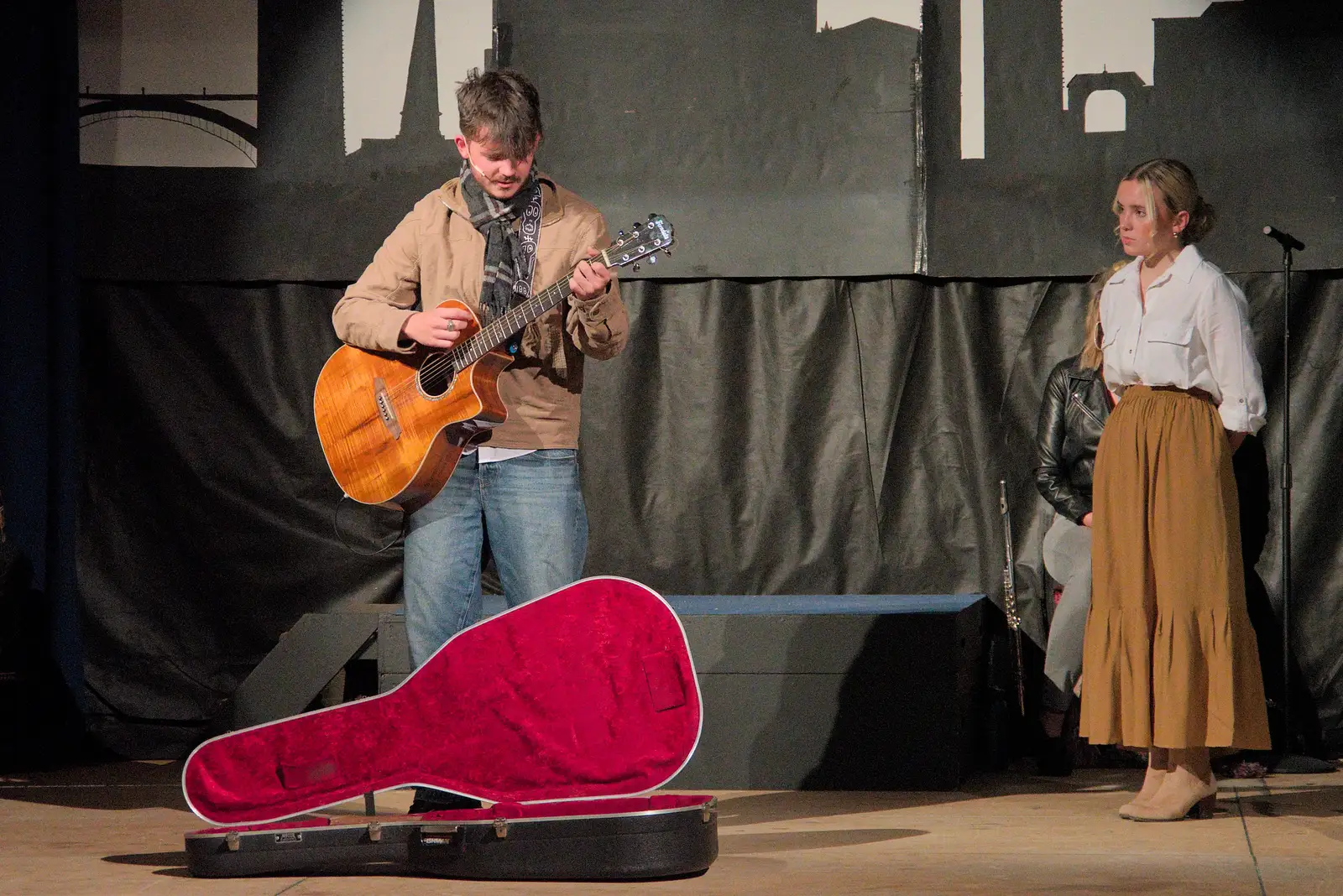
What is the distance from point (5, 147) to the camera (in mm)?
5031

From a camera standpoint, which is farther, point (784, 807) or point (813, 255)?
point (813, 255)


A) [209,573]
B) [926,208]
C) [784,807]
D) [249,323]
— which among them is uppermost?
[926,208]

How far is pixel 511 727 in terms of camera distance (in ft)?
10.2

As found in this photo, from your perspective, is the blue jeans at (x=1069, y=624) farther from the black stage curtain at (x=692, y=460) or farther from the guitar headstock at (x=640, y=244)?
the guitar headstock at (x=640, y=244)

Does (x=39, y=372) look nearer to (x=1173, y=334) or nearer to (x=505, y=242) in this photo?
(x=505, y=242)

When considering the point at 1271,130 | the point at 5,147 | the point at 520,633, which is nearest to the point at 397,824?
the point at 520,633

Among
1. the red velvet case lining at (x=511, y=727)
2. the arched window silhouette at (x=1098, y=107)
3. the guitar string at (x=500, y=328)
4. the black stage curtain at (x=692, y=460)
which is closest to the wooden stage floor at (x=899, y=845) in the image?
the red velvet case lining at (x=511, y=727)

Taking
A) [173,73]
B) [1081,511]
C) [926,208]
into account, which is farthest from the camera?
[173,73]

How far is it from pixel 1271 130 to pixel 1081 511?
4.46 feet

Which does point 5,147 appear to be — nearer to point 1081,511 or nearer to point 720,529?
point 720,529

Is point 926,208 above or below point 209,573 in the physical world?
above

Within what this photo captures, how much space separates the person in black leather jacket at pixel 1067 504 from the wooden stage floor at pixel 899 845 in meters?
0.24

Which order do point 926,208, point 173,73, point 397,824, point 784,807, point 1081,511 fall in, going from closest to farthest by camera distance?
point 397,824
point 784,807
point 1081,511
point 926,208
point 173,73

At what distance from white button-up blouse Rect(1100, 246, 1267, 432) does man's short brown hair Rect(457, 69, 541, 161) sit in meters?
1.59
